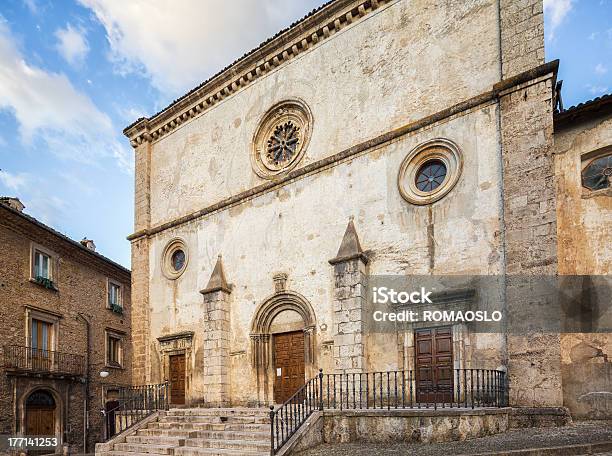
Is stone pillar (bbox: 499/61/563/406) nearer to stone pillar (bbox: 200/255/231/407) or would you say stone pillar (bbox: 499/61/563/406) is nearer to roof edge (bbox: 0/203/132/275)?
stone pillar (bbox: 200/255/231/407)

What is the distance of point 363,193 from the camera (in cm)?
1326

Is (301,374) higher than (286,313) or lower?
lower

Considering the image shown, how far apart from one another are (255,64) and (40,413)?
48.3 feet

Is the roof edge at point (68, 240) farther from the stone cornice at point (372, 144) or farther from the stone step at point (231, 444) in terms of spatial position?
the stone step at point (231, 444)

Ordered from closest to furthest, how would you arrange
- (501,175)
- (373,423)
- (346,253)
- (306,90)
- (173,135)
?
1. (373,423)
2. (501,175)
3. (346,253)
4. (306,90)
5. (173,135)

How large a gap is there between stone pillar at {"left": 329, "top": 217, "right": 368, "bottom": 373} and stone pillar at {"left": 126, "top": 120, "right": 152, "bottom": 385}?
791 cm

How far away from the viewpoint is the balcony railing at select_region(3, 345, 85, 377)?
59.6 ft

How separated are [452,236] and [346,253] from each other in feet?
8.50

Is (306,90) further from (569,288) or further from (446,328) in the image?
(569,288)

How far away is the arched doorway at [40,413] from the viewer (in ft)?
61.3

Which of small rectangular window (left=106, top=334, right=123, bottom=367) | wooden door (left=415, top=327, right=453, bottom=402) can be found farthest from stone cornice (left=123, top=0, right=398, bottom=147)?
small rectangular window (left=106, top=334, right=123, bottom=367)

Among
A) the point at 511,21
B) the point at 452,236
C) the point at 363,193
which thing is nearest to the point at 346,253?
the point at 363,193

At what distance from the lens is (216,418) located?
1254 centimetres

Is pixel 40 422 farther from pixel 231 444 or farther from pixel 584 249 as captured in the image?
pixel 584 249
